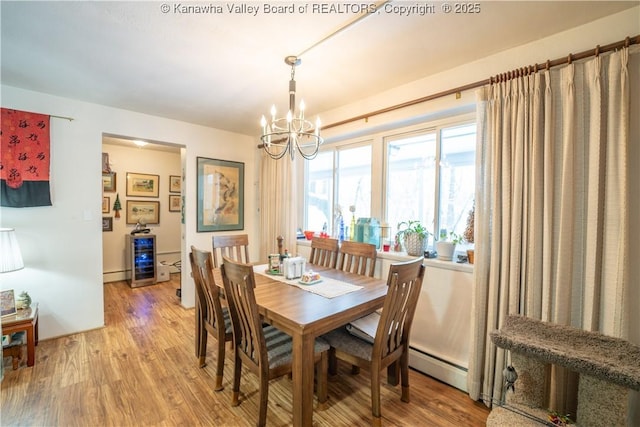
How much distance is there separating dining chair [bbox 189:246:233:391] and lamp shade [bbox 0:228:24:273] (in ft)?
4.98

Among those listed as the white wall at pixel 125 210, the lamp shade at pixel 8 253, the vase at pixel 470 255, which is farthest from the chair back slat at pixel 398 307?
the white wall at pixel 125 210

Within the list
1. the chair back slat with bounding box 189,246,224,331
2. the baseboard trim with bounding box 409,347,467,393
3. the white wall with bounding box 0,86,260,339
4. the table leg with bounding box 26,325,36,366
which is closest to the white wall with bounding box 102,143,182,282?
the white wall with bounding box 0,86,260,339

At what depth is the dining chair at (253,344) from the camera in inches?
60.2

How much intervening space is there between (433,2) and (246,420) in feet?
8.69

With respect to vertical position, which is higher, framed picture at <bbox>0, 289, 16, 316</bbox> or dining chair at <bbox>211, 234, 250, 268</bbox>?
dining chair at <bbox>211, 234, 250, 268</bbox>

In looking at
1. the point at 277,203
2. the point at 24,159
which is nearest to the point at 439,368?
the point at 277,203

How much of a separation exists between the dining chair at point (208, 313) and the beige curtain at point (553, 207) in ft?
5.78

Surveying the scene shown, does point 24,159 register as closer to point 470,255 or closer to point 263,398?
point 263,398

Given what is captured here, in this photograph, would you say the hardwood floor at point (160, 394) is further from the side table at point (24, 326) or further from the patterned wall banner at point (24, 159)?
the patterned wall banner at point (24, 159)

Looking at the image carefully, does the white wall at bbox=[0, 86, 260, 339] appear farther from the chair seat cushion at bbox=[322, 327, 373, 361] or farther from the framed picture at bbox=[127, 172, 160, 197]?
the chair seat cushion at bbox=[322, 327, 373, 361]

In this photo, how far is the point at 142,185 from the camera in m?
5.05

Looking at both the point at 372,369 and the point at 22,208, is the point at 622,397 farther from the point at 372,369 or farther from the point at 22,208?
the point at 22,208

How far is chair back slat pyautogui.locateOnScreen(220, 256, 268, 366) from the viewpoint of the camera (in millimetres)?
1511

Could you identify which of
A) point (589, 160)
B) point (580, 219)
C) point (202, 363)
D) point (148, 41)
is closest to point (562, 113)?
point (589, 160)
